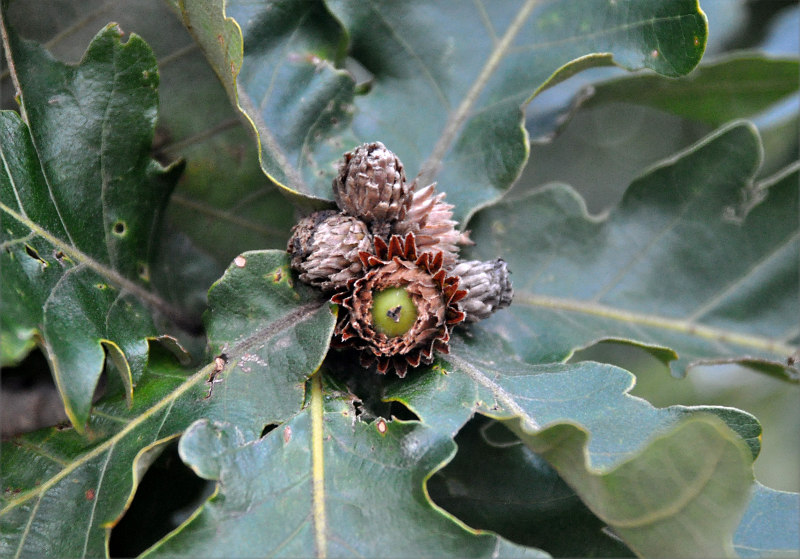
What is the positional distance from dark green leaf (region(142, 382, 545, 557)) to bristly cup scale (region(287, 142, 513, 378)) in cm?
18

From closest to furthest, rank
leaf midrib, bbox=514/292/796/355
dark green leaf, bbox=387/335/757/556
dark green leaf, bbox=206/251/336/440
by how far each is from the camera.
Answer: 1. dark green leaf, bbox=387/335/757/556
2. dark green leaf, bbox=206/251/336/440
3. leaf midrib, bbox=514/292/796/355

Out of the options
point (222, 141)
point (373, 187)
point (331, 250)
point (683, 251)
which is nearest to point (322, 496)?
point (331, 250)

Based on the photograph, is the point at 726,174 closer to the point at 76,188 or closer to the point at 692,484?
the point at 692,484

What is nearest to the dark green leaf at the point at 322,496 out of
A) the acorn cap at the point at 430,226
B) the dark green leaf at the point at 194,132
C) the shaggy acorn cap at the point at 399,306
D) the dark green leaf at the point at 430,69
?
the shaggy acorn cap at the point at 399,306

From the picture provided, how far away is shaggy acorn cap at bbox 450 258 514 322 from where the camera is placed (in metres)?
1.37

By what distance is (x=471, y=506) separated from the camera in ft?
4.42

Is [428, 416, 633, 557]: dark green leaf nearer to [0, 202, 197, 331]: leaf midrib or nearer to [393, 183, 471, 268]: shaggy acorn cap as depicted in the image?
[393, 183, 471, 268]: shaggy acorn cap

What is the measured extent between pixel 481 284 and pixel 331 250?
0.98 feet

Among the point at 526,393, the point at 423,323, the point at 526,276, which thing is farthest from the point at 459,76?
the point at 526,393

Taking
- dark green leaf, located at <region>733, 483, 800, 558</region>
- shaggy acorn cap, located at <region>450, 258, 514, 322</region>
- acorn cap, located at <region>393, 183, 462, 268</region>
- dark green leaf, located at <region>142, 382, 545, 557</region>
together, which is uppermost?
acorn cap, located at <region>393, 183, 462, 268</region>

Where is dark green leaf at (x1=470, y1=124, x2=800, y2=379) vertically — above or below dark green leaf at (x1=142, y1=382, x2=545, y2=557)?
below

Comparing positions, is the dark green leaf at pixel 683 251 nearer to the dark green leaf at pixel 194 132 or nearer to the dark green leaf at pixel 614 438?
the dark green leaf at pixel 614 438

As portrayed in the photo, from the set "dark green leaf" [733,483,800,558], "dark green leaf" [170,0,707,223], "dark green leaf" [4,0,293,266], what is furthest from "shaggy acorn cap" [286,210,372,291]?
"dark green leaf" [733,483,800,558]

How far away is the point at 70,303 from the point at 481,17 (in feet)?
3.77
